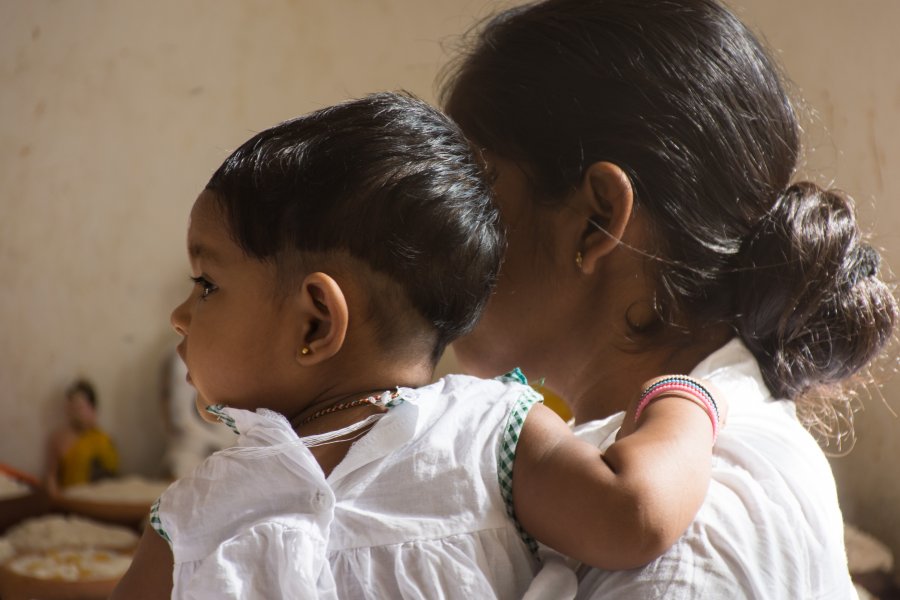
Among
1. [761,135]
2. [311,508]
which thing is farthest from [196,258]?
[761,135]

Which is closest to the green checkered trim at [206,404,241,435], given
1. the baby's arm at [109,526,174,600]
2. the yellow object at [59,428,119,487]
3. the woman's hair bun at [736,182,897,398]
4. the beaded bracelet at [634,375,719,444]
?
the baby's arm at [109,526,174,600]

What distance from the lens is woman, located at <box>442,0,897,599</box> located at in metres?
1.05

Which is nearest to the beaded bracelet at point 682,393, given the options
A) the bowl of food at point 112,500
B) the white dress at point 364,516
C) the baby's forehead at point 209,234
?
the white dress at point 364,516

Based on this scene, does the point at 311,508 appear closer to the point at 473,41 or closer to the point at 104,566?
the point at 473,41

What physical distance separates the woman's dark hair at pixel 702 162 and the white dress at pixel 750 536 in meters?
0.11

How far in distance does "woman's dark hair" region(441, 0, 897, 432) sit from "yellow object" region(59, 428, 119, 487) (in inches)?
112

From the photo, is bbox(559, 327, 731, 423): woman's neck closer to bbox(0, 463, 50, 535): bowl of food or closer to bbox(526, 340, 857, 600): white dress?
bbox(526, 340, 857, 600): white dress

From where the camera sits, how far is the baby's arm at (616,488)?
79 cm

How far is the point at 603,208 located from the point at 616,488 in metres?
0.35

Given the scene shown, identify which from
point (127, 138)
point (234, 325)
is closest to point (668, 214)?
point (234, 325)

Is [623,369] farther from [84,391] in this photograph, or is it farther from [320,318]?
[84,391]

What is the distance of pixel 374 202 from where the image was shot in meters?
0.88

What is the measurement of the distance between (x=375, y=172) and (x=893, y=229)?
203 centimetres

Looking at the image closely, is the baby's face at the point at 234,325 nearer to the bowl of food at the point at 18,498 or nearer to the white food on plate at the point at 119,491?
the white food on plate at the point at 119,491
